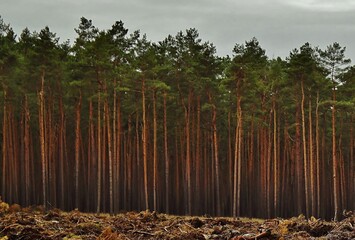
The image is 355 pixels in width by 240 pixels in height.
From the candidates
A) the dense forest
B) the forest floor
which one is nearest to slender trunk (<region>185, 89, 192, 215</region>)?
the dense forest

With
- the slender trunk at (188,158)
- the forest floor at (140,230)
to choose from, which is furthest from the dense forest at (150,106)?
the forest floor at (140,230)

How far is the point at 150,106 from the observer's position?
158ft

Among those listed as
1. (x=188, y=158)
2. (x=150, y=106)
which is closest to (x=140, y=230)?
(x=188, y=158)

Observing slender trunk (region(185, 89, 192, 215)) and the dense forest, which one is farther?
slender trunk (region(185, 89, 192, 215))

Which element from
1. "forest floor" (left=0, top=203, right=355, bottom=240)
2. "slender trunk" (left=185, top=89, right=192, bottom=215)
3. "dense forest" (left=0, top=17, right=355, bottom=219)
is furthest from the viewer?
"slender trunk" (left=185, top=89, right=192, bottom=215)

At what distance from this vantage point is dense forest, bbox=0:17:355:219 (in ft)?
130

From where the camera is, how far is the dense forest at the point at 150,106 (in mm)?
39500

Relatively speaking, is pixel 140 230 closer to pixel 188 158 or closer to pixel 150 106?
pixel 188 158

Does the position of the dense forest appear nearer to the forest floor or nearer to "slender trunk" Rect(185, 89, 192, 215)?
"slender trunk" Rect(185, 89, 192, 215)

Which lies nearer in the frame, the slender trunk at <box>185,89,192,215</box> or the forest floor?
the forest floor

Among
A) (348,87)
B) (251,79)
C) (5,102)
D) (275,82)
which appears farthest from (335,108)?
(5,102)

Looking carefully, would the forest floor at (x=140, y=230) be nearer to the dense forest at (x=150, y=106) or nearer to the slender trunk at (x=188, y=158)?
the dense forest at (x=150, y=106)

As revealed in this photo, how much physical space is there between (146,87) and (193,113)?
7473 mm

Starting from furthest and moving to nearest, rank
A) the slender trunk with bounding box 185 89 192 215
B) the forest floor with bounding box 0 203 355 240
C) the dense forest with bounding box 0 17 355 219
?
the slender trunk with bounding box 185 89 192 215, the dense forest with bounding box 0 17 355 219, the forest floor with bounding box 0 203 355 240
